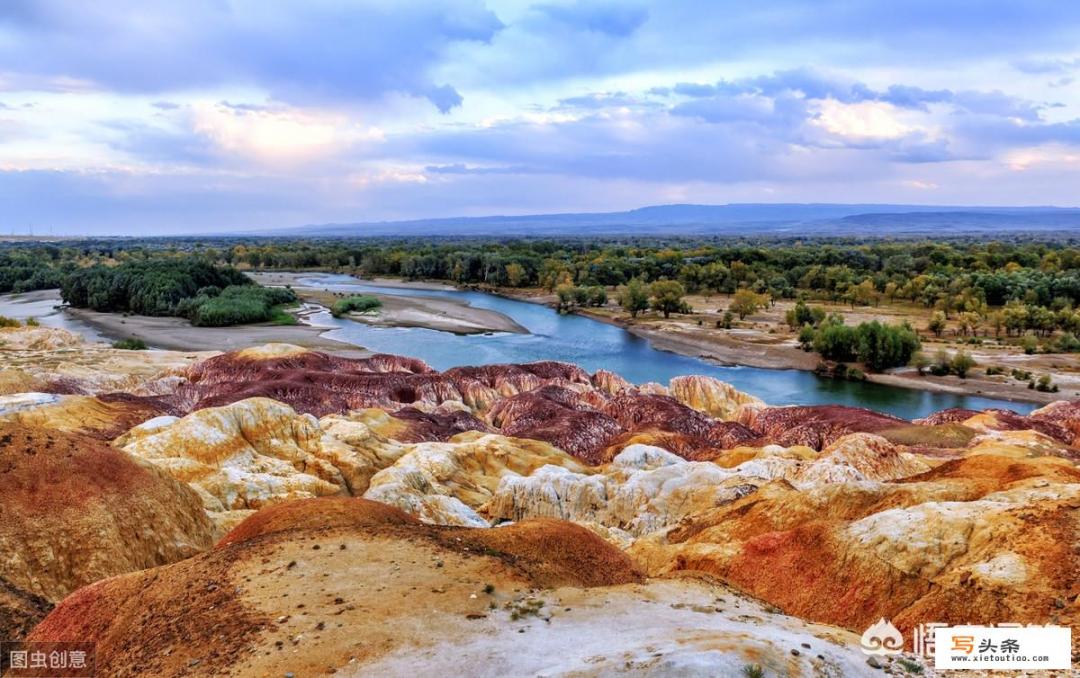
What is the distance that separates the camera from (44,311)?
392 feet

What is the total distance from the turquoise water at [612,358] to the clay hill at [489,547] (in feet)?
118

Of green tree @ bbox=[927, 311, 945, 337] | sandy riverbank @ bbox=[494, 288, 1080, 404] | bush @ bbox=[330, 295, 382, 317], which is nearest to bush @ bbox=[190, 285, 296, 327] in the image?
bush @ bbox=[330, 295, 382, 317]

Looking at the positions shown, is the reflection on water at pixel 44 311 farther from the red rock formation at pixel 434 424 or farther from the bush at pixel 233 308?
the red rock formation at pixel 434 424

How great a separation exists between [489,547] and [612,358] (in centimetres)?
7302

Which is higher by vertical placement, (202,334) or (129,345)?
(129,345)

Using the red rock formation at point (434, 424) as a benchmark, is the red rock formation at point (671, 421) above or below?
below

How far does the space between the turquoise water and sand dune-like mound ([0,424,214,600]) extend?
5924 cm

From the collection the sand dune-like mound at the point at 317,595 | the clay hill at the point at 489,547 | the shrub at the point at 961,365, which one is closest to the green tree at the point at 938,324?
the shrub at the point at 961,365

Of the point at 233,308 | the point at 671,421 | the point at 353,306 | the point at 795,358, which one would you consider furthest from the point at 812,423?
the point at 233,308

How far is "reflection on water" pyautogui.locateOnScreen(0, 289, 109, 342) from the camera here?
10094 cm

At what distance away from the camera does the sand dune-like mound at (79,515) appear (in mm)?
17469

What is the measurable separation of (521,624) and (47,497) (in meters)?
13.9

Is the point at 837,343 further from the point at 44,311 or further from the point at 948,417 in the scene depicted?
the point at 44,311

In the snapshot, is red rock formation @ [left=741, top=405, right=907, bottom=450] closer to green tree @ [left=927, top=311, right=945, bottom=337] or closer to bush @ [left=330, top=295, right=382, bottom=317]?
green tree @ [left=927, top=311, right=945, bottom=337]
